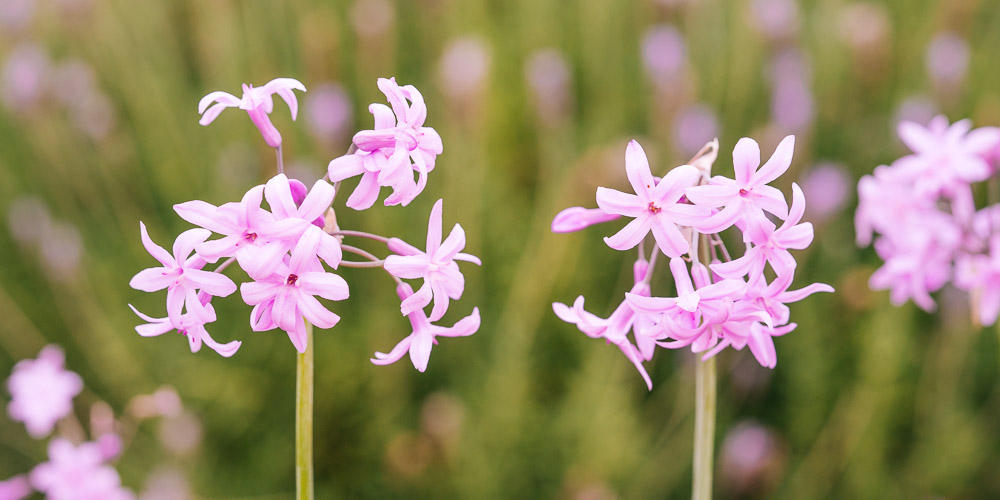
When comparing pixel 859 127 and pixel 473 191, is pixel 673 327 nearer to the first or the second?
pixel 473 191

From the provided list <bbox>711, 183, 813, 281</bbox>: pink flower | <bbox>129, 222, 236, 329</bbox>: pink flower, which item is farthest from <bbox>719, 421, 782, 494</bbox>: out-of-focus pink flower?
<bbox>129, 222, 236, 329</bbox>: pink flower

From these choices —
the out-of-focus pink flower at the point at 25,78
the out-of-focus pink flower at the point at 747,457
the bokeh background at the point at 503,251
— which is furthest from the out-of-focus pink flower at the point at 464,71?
the out-of-focus pink flower at the point at 25,78

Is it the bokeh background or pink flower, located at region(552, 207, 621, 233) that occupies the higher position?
the bokeh background

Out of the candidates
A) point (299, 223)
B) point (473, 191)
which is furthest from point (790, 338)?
point (299, 223)

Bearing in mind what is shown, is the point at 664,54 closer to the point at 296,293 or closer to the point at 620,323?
the point at 620,323

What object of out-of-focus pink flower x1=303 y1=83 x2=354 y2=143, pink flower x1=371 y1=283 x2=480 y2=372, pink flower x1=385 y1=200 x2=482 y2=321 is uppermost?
out-of-focus pink flower x1=303 y1=83 x2=354 y2=143

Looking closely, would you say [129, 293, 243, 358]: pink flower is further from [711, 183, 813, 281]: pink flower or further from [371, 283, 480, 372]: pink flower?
[711, 183, 813, 281]: pink flower
